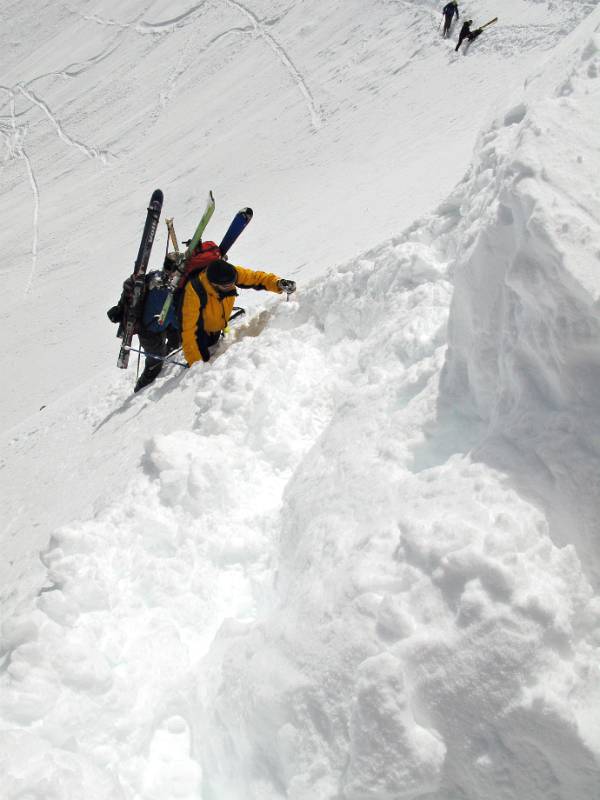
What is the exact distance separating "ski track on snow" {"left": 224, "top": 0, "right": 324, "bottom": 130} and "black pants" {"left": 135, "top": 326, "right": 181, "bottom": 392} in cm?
1066

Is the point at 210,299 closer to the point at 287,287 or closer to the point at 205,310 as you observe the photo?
the point at 205,310

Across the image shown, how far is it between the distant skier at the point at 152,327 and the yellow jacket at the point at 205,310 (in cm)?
62

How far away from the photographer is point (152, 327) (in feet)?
20.9

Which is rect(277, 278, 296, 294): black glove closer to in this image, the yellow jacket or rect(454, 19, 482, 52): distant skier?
the yellow jacket

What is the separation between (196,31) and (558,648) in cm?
2496

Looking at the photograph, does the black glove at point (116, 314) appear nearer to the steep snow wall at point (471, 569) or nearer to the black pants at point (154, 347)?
the black pants at point (154, 347)

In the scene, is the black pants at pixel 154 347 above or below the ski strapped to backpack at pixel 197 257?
below

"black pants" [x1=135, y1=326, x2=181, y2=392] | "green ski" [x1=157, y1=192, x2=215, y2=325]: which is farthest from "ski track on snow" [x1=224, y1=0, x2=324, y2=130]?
"green ski" [x1=157, y1=192, x2=215, y2=325]

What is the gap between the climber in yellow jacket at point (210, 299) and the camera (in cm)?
511

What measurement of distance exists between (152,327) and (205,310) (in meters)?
1.28

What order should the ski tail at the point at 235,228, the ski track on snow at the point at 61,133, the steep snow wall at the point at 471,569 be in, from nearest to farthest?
the steep snow wall at the point at 471,569, the ski tail at the point at 235,228, the ski track on snow at the point at 61,133

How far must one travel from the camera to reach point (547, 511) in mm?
2021

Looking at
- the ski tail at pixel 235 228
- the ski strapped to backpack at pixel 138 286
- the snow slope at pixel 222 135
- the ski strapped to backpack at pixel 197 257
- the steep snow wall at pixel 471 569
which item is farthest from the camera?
the snow slope at pixel 222 135

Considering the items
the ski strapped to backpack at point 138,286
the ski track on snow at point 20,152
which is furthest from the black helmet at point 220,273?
the ski track on snow at point 20,152
